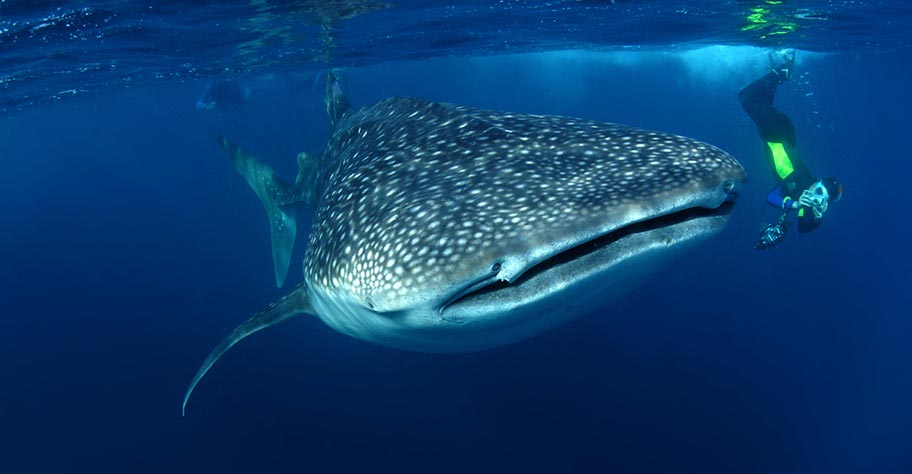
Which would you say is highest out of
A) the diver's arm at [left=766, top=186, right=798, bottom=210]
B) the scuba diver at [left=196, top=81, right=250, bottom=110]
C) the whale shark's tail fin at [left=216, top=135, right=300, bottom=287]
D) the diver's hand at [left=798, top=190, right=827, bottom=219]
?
the whale shark's tail fin at [left=216, top=135, right=300, bottom=287]

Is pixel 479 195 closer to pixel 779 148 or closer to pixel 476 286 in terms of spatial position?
pixel 476 286

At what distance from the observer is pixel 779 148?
481 inches

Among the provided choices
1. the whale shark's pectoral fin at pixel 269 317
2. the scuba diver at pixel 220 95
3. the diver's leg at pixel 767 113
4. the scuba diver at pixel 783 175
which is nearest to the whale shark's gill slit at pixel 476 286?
the whale shark's pectoral fin at pixel 269 317

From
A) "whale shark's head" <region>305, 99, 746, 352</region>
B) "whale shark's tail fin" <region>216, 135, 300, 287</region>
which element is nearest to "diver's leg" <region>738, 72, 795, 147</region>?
"whale shark's head" <region>305, 99, 746, 352</region>

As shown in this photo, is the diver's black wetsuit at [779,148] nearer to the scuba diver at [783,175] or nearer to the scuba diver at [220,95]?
the scuba diver at [783,175]

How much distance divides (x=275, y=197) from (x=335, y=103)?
1.62 m

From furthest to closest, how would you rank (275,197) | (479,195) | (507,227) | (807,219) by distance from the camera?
(807,219) < (275,197) < (479,195) < (507,227)

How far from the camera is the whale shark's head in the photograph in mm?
2580

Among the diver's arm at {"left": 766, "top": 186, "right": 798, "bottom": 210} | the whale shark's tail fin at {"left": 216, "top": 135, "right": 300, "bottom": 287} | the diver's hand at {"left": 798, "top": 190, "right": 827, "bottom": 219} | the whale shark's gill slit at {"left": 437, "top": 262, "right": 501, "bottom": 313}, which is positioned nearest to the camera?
the whale shark's gill slit at {"left": 437, "top": 262, "right": 501, "bottom": 313}

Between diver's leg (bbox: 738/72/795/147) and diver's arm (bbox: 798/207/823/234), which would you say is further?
diver's leg (bbox: 738/72/795/147)

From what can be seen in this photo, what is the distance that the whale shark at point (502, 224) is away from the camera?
259 cm

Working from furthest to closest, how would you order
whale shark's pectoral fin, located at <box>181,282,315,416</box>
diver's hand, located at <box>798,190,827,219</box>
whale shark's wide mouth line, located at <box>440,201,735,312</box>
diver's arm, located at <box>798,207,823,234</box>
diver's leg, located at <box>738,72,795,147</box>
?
diver's leg, located at <box>738,72,795,147</box>, diver's arm, located at <box>798,207,823,234</box>, diver's hand, located at <box>798,190,827,219</box>, whale shark's pectoral fin, located at <box>181,282,315,416</box>, whale shark's wide mouth line, located at <box>440,201,735,312</box>

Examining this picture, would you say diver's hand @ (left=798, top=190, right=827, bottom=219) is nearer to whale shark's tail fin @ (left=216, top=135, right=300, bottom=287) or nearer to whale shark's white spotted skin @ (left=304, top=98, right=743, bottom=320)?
whale shark's white spotted skin @ (left=304, top=98, right=743, bottom=320)

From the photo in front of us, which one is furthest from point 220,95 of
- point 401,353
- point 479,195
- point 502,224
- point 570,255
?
point 570,255
